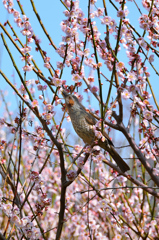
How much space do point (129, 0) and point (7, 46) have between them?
124 cm

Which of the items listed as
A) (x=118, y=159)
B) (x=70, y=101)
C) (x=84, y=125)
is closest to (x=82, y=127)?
(x=84, y=125)

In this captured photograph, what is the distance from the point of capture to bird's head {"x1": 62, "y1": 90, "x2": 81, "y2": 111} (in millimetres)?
2771

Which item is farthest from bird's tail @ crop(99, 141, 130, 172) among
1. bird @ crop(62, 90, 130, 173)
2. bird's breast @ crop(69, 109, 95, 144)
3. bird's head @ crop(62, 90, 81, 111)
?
bird's head @ crop(62, 90, 81, 111)

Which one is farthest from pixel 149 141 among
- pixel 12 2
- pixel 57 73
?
pixel 12 2

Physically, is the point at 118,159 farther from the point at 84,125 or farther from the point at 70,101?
the point at 70,101

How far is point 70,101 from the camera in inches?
111

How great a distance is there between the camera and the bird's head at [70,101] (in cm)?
277

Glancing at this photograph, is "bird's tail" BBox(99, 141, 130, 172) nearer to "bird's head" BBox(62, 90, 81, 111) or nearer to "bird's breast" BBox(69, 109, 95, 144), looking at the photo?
"bird's breast" BBox(69, 109, 95, 144)

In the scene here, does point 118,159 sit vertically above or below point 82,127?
below

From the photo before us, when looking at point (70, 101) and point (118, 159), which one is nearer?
point (70, 101)

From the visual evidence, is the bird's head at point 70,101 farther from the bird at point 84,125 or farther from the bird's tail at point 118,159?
the bird's tail at point 118,159

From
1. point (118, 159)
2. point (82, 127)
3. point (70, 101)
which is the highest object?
point (70, 101)

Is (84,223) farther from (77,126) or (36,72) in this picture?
(36,72)

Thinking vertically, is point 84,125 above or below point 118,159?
above
